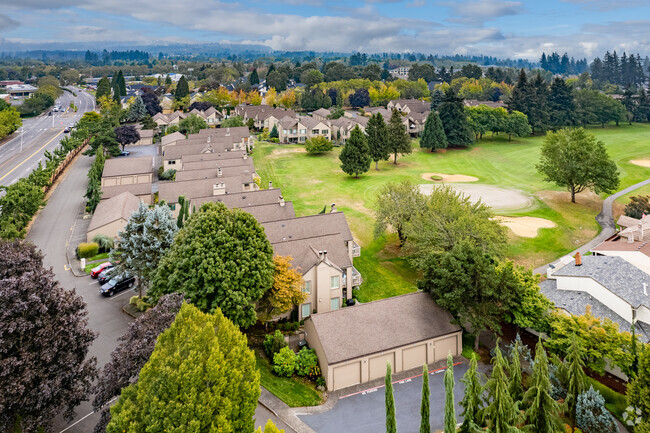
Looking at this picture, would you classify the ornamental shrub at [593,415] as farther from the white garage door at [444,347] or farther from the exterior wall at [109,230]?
the exterior wall at [109,230]

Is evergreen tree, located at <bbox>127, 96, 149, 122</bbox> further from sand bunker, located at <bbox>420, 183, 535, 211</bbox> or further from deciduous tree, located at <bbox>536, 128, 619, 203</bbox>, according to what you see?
deciduous tree, located at <bbox>536, 128, 619, 203</bbox>

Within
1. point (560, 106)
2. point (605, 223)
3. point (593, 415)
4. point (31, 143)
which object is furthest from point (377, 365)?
point (560, 106)

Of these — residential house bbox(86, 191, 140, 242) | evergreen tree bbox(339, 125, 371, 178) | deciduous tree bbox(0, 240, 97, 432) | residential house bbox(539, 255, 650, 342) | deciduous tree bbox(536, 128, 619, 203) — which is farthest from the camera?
evergreen tree bbox(339, 125, 371, 178)

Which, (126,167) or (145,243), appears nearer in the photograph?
(145,243)

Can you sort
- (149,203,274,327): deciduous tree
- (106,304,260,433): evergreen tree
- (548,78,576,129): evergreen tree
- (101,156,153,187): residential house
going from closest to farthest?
(106,304,260,433): evergreen tree → (149,203,274,327): deciduous tree → (101,156,153,187): residential house → (548,78,576,129): evergreen tree

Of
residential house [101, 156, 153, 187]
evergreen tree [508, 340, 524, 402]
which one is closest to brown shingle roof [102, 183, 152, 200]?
residential house [101, 156, 153, 187]

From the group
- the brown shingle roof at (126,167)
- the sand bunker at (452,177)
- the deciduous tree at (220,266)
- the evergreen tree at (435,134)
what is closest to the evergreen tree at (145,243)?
the deciduous tree at (220,266)

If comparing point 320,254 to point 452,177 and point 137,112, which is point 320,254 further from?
point 137,112
